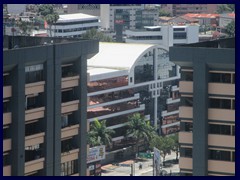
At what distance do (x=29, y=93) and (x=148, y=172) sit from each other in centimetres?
4104

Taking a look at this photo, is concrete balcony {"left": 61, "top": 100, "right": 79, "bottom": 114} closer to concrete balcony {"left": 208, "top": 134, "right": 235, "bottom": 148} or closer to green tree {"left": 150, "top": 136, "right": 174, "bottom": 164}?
concrete balcony {"left": 208, "top": 134, "right": 235, "bottom": 148}

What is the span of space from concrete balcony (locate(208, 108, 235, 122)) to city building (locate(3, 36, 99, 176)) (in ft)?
18.4

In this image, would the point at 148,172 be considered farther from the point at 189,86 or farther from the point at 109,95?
the point at 189,86

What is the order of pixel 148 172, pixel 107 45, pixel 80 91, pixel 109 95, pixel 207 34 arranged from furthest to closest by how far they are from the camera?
pixel 207 34
pixel 107 45
pixel 109 95
pixel 148 172
pixel 80 91

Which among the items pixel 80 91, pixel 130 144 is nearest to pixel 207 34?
pixel 130 144

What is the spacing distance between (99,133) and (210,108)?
44.7 metres

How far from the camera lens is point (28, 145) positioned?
3572 cm

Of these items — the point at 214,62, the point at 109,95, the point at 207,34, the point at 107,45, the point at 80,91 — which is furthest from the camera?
the point at 207,34

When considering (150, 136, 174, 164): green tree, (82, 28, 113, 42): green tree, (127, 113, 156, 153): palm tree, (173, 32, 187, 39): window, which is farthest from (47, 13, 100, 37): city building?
(150, 136, 174, 164): green tree

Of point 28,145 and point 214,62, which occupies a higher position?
point 214,62

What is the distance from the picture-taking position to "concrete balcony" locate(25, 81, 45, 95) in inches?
1405

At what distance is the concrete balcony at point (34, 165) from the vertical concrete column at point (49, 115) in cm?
21

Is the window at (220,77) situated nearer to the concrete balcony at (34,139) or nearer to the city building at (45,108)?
the city building at (45,108)

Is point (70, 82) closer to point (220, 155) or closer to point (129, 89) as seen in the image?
point (220, 155)
